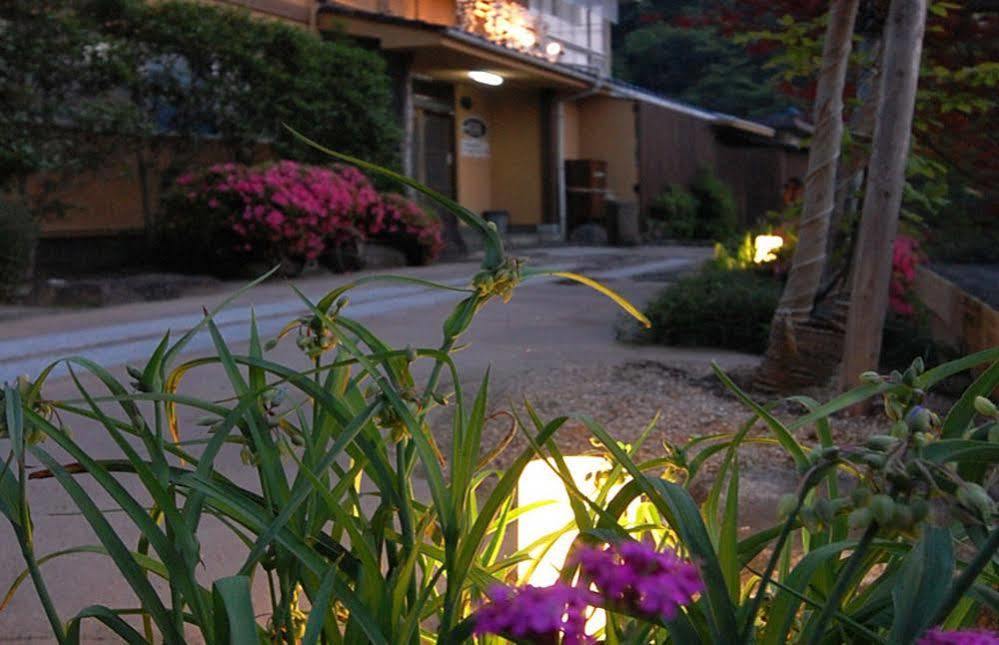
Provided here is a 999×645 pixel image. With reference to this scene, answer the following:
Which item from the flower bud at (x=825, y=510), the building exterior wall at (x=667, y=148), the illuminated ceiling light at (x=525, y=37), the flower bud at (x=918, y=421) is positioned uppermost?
the illuminated ceiling light at (x=525, y=37)

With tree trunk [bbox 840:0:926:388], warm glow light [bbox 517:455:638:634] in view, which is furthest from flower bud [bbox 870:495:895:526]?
tree trunk [bbox 840:0:926:388]

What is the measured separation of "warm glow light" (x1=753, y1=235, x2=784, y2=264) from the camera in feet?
30.7

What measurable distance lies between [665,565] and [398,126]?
14.6 m

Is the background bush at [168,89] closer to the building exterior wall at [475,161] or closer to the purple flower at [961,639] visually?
the building exterior wall at [475,161]

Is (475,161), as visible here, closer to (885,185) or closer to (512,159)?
(512,159)

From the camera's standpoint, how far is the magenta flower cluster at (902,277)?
6.93m

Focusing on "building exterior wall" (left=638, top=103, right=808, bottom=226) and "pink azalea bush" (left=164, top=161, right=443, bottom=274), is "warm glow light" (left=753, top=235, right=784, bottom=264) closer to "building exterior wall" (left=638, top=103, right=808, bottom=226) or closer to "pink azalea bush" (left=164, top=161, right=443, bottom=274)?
"pink azalea bush" (left=164, top=161, right=443, bottom=274)

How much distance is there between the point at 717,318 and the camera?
7.34 metres

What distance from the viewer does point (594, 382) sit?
5.50 m

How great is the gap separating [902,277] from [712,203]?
1702cm

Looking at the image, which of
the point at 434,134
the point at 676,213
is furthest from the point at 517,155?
the point at 676,213

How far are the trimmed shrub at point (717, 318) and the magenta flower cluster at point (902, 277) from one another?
27.6 inches

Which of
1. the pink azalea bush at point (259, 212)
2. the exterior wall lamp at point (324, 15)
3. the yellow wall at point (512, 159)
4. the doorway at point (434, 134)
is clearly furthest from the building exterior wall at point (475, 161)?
the pink azalea bush at point (259, 212)

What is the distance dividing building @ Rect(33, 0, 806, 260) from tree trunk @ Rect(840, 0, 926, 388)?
10.7 meters
